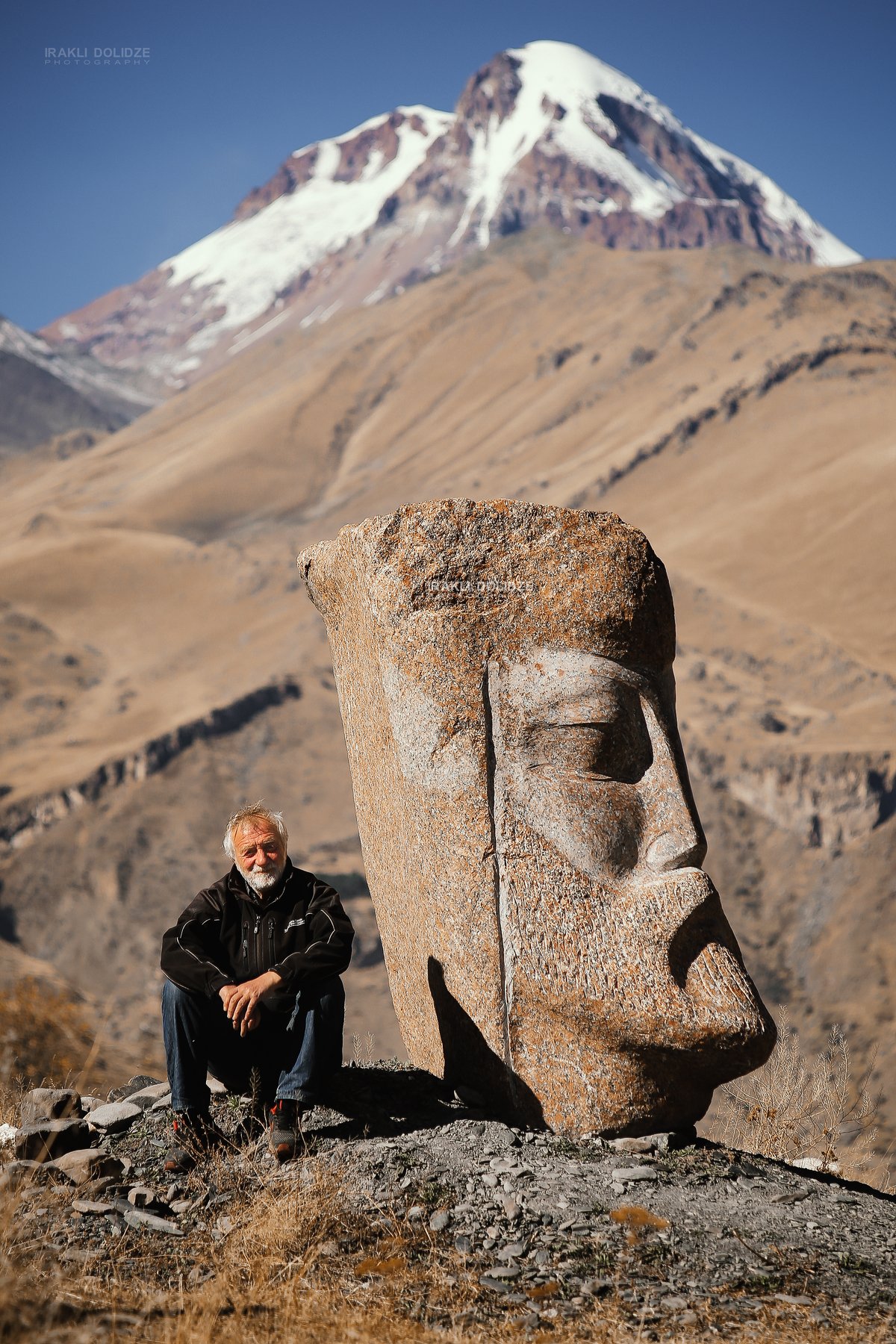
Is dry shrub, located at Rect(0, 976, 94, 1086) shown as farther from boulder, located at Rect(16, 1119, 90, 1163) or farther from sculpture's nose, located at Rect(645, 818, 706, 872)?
sculpture's nose, located at Rect(645, 818, 706, 872)

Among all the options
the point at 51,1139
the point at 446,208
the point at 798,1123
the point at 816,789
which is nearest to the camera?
the point at 51,1139

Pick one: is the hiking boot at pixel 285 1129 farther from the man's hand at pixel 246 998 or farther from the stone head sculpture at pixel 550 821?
the stone head sculpture at pixel 550 821

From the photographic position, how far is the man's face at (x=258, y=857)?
174 inches

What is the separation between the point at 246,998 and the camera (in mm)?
4043

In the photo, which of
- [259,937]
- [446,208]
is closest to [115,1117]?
[259,937]

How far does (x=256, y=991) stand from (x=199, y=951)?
0.95 ft

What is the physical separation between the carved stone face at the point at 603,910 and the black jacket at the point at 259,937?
75 centimetres

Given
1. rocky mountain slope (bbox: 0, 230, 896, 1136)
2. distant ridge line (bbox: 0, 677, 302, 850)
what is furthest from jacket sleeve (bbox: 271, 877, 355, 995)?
distant ridge line (bbox: 0, 677, 302, 850)

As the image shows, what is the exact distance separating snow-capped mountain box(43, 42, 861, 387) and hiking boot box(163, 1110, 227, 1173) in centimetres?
12432

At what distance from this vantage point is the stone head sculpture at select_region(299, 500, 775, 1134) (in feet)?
15.1

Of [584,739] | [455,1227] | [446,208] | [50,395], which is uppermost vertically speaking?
[446,208]

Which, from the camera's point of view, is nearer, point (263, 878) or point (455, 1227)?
point (455, 1227)

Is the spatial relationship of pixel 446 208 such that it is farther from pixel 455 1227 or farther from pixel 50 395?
pixel 455 1227

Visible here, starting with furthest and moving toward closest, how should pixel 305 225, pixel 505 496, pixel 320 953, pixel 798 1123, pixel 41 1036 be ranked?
pixel 305 225 < pixel 505 496 < pixel 41 1036 < pixel 798 1123 < pixel 320 953
